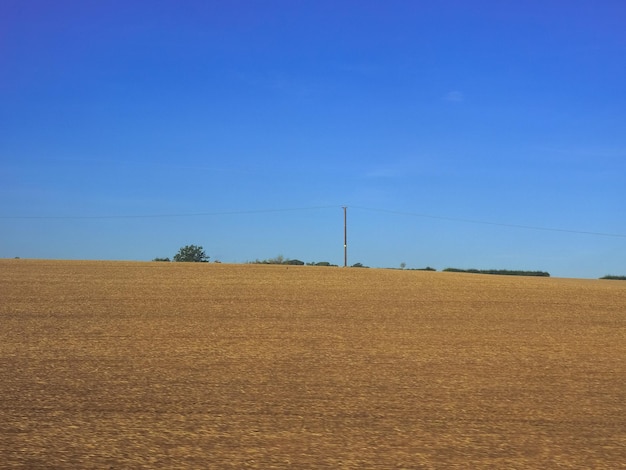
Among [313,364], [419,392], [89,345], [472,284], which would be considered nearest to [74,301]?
[89,345]

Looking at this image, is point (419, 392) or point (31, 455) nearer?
point (31, 455)

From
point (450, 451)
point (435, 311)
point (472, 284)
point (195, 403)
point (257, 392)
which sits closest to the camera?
point (450, 451)

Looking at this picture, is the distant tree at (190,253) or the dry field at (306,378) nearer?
the dry field at (306,378)

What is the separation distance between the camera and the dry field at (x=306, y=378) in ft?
22.6

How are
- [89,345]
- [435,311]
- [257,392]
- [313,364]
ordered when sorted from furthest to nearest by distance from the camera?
[435,311] < [89,345] < [313,364] < [257,392]

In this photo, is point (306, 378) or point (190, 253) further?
point (190, 253)

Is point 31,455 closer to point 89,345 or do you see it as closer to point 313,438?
point 313,438

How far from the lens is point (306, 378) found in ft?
32.5

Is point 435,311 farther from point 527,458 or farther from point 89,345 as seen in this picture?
point 527,458

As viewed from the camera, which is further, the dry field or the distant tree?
the distant tree

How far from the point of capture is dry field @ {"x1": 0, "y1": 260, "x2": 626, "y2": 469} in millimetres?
6887

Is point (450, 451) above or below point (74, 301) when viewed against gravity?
below

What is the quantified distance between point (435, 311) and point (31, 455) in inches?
449

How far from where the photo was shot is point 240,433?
288 inches
